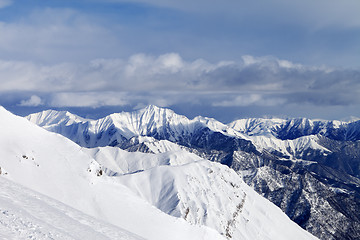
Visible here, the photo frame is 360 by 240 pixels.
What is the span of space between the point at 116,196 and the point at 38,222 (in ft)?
261

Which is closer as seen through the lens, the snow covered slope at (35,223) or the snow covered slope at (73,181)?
the snow covered slope at (35,223)

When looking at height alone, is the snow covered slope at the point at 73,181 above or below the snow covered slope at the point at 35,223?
below

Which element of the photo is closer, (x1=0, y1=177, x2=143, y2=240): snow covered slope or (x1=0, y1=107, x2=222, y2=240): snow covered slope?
(x1=0, y1=177, x2=143, y2=240): snow covered slope

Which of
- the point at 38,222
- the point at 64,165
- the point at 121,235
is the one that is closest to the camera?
the point at 38,222

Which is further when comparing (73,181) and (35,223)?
(73,181)

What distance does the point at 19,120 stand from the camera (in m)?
123

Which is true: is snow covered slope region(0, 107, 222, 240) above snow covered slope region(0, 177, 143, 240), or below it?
below

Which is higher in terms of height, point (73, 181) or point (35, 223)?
point (35, 223)

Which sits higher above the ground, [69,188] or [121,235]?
[121,235]

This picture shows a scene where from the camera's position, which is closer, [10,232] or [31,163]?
[10,232]

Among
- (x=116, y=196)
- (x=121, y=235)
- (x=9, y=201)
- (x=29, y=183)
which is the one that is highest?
(x=9, y=201)

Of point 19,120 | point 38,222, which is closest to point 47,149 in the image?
point 19,120

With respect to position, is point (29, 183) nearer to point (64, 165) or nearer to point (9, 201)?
point (64, 165)

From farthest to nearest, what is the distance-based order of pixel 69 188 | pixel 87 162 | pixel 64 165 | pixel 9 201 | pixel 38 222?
pixel 87 162, pixel 64 165, pixel 69 188, pixel 9 201, pixel 38 222
